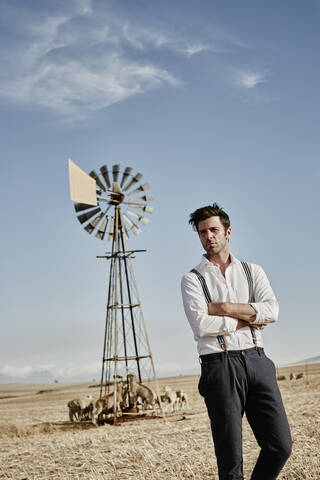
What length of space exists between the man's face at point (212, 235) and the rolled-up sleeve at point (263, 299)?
30 centimetres

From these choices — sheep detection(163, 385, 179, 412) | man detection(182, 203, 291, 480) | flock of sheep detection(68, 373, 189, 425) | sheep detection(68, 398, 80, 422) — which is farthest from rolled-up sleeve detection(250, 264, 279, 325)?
sheep detection(163, 385, 179, 412)

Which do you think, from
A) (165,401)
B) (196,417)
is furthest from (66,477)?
(165,401)

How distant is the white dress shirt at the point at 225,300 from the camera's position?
11.8 ft

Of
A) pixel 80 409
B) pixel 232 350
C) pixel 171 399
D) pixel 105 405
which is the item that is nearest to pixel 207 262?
pixel 232 350

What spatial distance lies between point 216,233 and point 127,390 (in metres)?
13.5

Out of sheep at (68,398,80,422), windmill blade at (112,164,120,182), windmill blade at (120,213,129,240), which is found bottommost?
sheep at (68,398,80,422)

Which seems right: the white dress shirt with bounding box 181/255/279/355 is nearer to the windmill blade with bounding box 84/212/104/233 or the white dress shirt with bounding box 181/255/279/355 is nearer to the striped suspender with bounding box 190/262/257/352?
the striped suspender with bounding box 190/262/257/352

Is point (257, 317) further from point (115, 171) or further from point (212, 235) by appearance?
point (115, 171)

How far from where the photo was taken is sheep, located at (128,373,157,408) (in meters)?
16.4

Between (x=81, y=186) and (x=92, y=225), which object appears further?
(x=92, y=225)

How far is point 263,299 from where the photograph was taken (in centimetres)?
391

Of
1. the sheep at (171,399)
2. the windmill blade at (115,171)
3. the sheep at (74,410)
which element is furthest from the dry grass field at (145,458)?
the windmill blade at (115,171)

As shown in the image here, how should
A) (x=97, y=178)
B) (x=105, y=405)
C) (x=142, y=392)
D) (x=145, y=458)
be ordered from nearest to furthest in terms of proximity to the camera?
(x=145, y=458)
(x=105, y=405)
(x=142, y=392)
(x=97, y=178)

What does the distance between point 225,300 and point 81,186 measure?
38.6 feet
